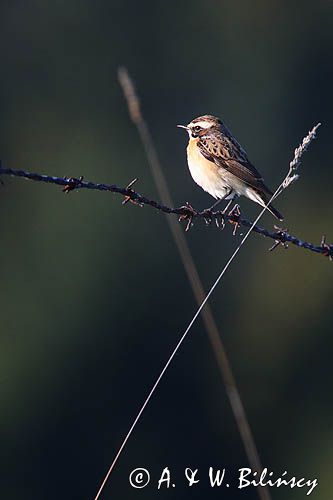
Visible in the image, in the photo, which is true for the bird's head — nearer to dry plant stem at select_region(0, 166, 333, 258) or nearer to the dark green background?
dry plant stem at select_region(0, 166, 333, 258)

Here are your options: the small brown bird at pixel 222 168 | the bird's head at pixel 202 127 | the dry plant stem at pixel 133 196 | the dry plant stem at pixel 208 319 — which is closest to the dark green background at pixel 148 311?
the bird's head at pixel 202 127

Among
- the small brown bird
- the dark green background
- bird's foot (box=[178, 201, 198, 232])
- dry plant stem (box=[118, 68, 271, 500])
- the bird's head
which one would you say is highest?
the dark green background

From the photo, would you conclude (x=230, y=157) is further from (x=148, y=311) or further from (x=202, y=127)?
(x=148, y=311)

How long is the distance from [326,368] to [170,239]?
5.64 meters

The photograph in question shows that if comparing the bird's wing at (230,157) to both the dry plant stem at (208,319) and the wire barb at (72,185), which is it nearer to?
the dry plant stem at (208,319)

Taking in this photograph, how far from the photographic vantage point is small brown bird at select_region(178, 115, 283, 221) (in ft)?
33.1

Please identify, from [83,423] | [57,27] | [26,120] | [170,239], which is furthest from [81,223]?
[57,27]

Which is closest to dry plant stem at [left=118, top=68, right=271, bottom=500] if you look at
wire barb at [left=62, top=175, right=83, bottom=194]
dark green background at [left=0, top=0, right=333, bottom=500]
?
wire barb at [left=62, top=175, right=83, bottom=194]

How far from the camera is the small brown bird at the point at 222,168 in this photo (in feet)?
33.1

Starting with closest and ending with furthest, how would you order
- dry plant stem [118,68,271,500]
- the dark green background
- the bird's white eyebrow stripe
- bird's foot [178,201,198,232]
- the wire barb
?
1. dry plant stem [118,68,271,500]
2. the wire barb
3. bird's foot [178,201,198,232]
4. the bird's white eyebrow stripe
5. the dark green background

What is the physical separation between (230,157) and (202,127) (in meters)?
0.64

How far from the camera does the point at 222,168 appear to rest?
1040cm

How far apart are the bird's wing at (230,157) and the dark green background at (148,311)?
2164 cm

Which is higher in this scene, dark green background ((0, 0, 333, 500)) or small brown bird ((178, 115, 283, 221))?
dark green background ((0, 0, 333, 500))
